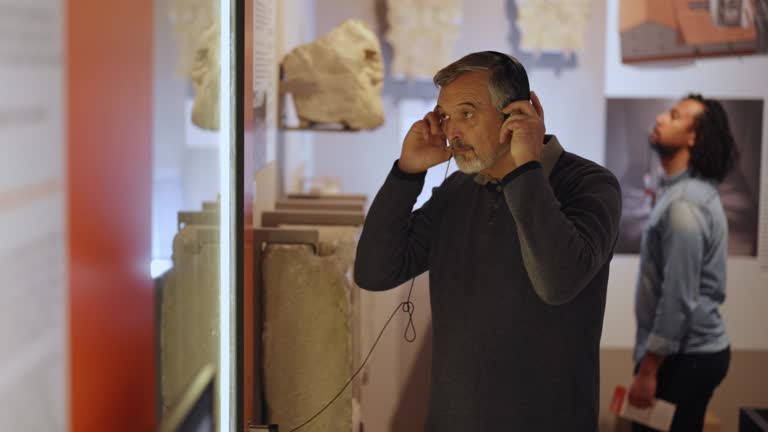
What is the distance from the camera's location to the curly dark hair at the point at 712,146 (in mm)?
→ 4715

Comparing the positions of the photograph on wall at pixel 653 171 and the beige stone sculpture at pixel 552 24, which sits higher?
the beige stone sculpture at pixel 552 24

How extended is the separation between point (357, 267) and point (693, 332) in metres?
2.89

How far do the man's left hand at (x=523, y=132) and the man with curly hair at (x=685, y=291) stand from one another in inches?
112

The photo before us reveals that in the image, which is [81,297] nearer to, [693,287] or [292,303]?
[292,303]

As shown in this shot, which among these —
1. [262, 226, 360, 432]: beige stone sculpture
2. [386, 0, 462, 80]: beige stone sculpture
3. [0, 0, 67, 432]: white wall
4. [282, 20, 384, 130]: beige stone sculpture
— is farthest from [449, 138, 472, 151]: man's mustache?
[386, 0, 462, 80]: beige stone sculpture

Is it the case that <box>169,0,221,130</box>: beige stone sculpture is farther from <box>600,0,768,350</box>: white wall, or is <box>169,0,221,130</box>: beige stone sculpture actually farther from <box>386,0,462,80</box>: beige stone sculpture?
<box>600,0,768,350</box>: white wall

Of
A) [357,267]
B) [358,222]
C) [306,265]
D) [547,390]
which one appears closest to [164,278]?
[357,267]

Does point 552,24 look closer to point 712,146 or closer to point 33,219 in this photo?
point 712,146

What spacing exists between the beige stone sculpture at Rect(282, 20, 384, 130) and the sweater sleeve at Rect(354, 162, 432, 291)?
1997 millimetres

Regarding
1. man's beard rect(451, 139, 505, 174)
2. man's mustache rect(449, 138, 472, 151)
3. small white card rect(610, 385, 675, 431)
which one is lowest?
small white card rect(610, 385, 675, 431)

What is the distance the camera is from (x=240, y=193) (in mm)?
1661

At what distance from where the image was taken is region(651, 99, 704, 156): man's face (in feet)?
16.0

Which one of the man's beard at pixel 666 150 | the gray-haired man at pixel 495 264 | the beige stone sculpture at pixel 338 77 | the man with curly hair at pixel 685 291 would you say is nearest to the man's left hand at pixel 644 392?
the man with curly hair at pixel 685 291

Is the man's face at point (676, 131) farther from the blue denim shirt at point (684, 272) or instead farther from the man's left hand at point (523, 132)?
the man's left hand at point (523, 132)
